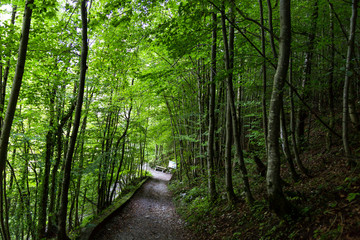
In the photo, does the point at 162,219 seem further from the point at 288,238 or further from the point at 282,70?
the point at 282,70

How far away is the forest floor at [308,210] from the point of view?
266 centimetres

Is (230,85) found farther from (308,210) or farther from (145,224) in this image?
(145,224)

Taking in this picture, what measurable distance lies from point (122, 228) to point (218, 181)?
4075 millimetres

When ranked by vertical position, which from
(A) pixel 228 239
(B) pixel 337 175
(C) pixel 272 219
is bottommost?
(A) pixel 228 239

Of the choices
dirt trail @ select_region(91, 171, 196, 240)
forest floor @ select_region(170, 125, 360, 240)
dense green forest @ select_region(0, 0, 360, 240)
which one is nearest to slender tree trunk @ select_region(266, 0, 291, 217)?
dense green forest @ select_region(0, 0, 360, 240)

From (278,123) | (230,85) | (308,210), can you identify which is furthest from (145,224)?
(278,123)

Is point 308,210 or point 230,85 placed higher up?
point 230,85

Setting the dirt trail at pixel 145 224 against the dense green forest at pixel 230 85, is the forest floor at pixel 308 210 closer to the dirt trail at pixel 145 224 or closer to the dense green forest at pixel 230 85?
the dense green forest at pixel 230 85

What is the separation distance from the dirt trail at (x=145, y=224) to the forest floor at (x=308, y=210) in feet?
2.30

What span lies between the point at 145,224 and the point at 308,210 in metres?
5.82

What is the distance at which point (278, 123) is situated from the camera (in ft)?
10.7

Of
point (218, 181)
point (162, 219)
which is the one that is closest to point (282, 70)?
point (218, 181)

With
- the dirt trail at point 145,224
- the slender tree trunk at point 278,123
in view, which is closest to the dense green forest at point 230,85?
the slender tree trunk at point 278,123

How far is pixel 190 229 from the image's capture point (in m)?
6.07
